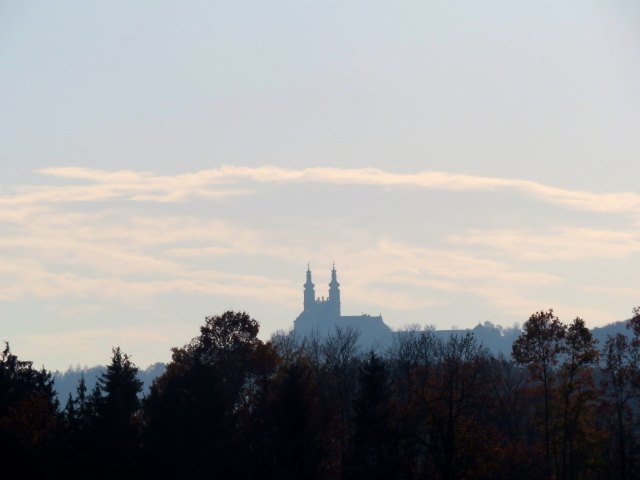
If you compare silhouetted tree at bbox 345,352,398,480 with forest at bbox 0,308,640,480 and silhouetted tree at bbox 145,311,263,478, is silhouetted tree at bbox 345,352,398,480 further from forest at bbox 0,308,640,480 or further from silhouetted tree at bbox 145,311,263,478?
silhouetted tree at bbox 145,311,263,478

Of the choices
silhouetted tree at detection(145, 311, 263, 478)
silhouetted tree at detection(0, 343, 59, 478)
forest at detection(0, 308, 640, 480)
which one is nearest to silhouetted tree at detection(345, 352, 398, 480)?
forest at detection(0, 308, 640, 480)

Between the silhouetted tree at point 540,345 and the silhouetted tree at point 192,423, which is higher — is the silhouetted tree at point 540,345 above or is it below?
above

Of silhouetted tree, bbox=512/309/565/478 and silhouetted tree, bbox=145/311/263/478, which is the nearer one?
silhouetted tree, bbox=145/311/263/478

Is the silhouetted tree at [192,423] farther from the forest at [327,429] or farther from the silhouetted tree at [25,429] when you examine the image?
the silhouetted tree at [25,429]

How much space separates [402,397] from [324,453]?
858 inches

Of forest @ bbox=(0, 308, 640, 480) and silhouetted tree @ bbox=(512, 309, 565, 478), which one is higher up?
silhouetted tree @ bbox=(512, 309, 565, 478)

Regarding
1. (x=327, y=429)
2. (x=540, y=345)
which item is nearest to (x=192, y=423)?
(x=327, y=429)

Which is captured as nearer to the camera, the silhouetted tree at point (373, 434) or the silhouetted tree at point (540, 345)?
the silhouetted tree at point (373, 434)

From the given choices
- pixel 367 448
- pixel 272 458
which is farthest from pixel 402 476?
pixel 272 458

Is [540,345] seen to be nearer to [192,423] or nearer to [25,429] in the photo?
[192,423]

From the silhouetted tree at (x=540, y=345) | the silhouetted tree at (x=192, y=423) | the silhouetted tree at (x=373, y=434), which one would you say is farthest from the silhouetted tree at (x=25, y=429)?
the silhouetted tree at (x=540, y=345)

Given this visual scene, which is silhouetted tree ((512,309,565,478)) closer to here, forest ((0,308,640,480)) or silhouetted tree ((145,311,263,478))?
forest ((0,308,640,480))

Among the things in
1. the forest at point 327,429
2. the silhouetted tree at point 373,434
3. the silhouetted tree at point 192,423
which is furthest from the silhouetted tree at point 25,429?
the silhouetted tree at point 373,434

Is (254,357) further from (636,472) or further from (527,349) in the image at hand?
(636,472)
